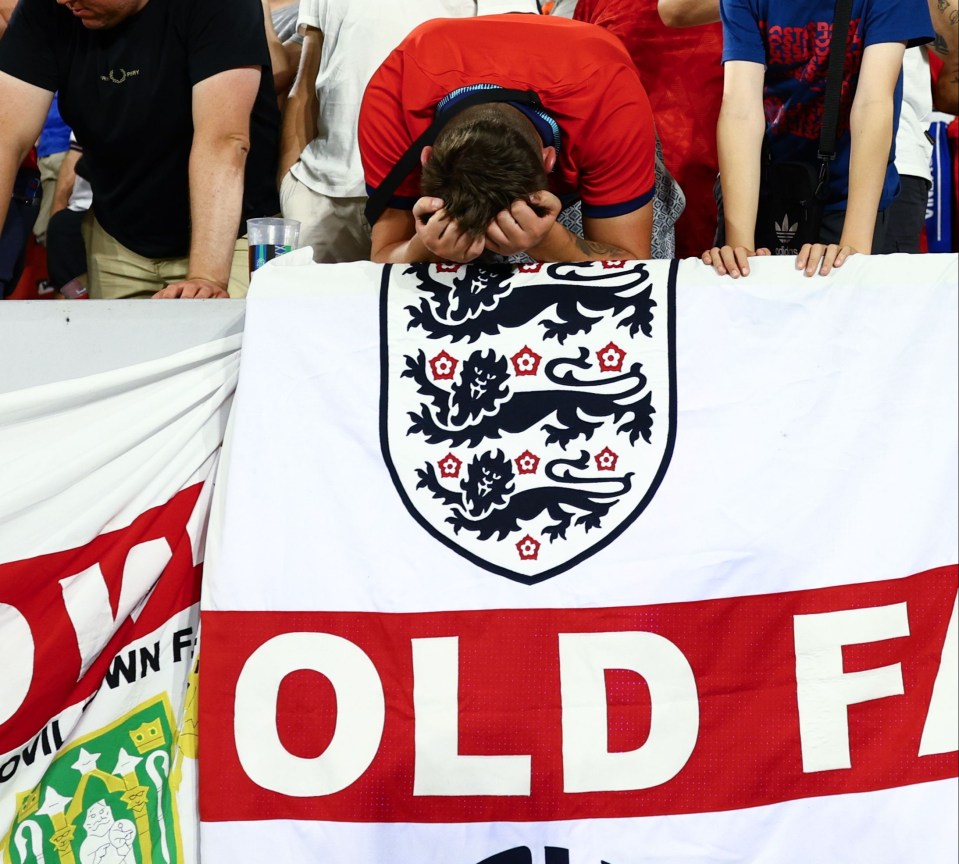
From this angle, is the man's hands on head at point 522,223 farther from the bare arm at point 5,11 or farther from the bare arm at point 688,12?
the bare arm at point 5,11

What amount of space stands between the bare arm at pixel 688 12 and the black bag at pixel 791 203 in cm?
49

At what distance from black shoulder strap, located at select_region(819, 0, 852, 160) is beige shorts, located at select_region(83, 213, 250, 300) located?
1.31 metres

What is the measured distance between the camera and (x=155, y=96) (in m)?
2.53

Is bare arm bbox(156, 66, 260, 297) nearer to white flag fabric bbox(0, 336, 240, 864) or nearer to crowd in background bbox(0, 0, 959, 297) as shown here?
crowd in background bbox(0, 0, 959, 297)

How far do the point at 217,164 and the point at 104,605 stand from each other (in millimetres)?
1014

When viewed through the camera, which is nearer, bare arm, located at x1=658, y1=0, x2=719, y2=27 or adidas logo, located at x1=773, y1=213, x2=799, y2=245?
adidas logo, located at x1=773, y1=213, x2=799, y2=245

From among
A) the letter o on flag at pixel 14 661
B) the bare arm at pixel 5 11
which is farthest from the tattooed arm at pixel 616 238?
the bare arm at pixel 5 11

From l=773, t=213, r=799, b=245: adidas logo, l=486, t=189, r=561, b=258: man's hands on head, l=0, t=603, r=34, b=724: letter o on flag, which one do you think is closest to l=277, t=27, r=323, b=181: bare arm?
l=486, t=189, r=561, b=258: man's hands on head

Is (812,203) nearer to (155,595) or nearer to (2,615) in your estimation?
(155,595)

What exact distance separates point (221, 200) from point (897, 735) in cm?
168

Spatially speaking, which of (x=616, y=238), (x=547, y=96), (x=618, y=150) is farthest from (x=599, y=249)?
(x=547, y=96)

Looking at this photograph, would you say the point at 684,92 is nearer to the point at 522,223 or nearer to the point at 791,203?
the point at 791,203

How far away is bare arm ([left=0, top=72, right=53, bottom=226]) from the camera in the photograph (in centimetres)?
252

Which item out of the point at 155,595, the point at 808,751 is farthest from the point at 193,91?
the point at 808,751
